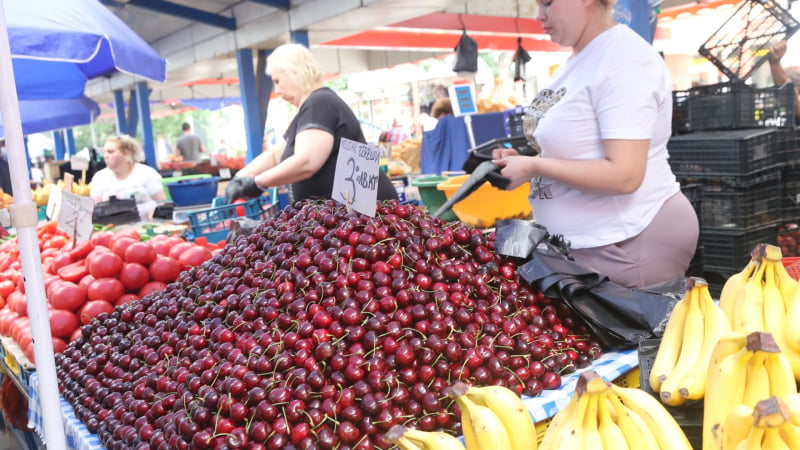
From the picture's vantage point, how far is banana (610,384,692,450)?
1034mm

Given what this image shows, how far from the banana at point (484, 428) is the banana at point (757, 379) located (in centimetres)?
39

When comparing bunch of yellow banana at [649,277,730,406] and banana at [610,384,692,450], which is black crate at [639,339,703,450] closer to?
bunch of yellow banana at [649,277,730,406]

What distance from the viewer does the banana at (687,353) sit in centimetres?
126

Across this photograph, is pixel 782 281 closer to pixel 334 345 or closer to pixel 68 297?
pixel 334 345

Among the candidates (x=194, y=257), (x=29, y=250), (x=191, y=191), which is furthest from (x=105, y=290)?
(x=191, y=191)

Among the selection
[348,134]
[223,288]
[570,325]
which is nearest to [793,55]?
[348,134]

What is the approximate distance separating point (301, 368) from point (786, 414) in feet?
3.17

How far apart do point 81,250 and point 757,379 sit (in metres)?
3.00

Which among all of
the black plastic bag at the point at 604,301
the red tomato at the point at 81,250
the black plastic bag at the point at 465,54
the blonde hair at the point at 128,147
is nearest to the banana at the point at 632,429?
the black plastic bag at the point at 604,301

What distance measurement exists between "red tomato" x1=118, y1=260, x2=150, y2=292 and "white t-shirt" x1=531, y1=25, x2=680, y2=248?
5.97ft

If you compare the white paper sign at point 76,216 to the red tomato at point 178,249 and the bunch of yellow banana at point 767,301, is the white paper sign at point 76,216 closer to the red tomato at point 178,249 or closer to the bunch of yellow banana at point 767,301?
the red tomato at point 178,249

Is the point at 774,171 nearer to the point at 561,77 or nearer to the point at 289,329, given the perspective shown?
the point at 561,77

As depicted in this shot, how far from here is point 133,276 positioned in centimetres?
289

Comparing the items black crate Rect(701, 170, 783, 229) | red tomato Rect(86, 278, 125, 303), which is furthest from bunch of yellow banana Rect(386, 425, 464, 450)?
black crate Rect(701, 170, 783, 229)
